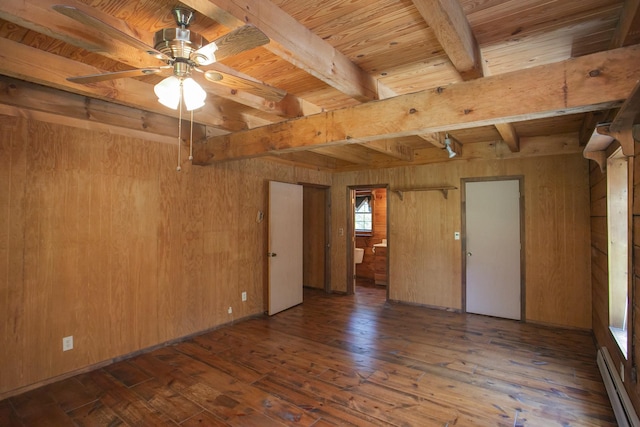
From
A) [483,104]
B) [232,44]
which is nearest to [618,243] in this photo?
[483,104]

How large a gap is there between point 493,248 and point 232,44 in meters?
4.45

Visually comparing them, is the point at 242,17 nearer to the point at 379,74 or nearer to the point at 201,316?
the point at 379,74

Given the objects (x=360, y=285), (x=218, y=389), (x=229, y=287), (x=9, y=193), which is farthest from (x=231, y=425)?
(x=360, y=285)

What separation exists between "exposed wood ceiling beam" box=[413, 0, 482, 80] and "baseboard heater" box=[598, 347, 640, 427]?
233 cm

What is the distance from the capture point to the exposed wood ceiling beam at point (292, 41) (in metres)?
1.40

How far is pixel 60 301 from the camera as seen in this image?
2.78 meters

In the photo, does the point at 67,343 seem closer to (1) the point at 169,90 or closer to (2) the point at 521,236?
(1) the point at 169,90

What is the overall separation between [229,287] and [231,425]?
2.13 meters

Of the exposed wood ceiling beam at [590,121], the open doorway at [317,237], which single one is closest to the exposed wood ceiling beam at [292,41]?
the exposed wood ceiling beam at [590,121]

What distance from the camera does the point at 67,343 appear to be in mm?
2812

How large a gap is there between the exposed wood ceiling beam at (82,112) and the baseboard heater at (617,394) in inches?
177

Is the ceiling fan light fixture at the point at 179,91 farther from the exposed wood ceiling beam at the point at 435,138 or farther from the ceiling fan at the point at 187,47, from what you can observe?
the exposed wood ceiling beam at the point at 435,138

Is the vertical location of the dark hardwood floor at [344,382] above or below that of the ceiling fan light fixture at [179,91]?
below

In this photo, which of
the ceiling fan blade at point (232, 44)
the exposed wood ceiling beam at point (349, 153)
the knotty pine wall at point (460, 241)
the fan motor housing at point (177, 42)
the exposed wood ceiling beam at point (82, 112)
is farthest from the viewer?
the exposed wood ceiling beam at point (349, 153)
